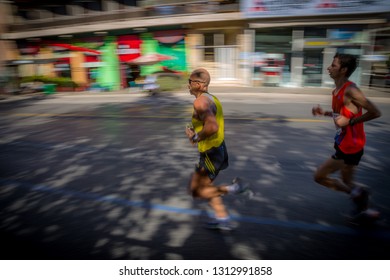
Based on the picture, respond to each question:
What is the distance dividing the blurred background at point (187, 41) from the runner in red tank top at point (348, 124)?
15.2 metres

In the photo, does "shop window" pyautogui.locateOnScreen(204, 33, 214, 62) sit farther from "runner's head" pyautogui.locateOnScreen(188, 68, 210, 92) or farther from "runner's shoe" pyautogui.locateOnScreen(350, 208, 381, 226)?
"runner's shoe" pyautogui.locateOnScreen(350, 208, 381, 226)

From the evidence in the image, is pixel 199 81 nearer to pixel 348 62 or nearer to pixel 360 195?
pixel 348 62

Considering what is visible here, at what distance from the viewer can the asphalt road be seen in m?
3.01

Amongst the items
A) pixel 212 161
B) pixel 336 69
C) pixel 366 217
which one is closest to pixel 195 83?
pixel 212 161

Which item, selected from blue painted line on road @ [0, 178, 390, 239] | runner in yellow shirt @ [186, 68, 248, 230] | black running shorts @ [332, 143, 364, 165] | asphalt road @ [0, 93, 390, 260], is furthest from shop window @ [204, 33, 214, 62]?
black running shorts @ [332, 143, 364, 165]

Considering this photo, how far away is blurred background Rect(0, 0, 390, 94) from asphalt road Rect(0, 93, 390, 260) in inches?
414

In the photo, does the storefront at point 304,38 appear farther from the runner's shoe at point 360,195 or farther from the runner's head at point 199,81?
the runner's head at point 199,81

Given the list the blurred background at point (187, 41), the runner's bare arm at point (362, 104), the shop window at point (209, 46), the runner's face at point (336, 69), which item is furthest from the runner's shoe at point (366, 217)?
the shop window at point (209, 46)

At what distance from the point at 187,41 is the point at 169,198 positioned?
57.2 ft

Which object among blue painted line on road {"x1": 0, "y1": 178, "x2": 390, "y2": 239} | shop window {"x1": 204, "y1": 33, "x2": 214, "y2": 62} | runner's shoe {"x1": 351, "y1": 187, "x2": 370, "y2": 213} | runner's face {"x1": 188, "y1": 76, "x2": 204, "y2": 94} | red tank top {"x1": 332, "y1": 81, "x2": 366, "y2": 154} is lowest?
blue painted line on road {"x1": 0, "y1": 178, "x2": 390, "y2": 239}

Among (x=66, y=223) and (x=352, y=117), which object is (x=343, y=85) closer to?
(x=352, y=117)

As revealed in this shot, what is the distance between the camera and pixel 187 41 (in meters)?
19.9

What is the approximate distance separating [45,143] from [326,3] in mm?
15561

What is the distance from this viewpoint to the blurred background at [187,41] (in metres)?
16.2
